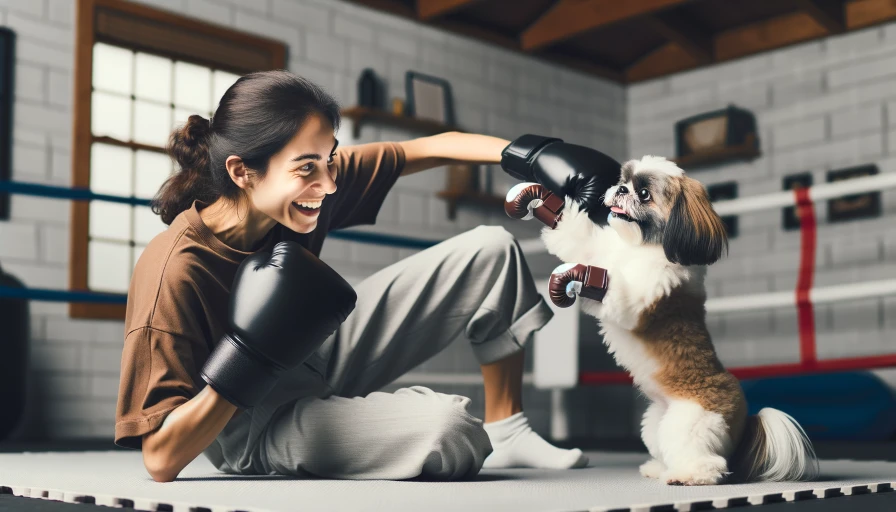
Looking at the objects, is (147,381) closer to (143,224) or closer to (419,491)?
(419,491)

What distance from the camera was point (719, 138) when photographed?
218 inches

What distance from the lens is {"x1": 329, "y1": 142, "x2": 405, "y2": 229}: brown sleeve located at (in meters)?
1.70

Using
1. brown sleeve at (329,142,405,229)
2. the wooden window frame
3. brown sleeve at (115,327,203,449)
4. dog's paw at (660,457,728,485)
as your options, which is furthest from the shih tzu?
the wooden window frame

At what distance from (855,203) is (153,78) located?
11.5 ft

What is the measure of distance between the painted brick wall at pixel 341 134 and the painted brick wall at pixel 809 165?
36.6 inches

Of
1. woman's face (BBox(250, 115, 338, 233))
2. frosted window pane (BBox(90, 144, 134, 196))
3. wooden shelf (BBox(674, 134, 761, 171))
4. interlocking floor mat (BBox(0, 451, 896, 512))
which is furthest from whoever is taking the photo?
wooden shelf (BBox(674, 134, 761, 171))

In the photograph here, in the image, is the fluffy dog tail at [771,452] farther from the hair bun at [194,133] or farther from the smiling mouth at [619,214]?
A: the hair bun at [194,133]

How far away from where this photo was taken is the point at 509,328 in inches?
68.2

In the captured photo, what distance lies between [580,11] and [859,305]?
7.02 ft

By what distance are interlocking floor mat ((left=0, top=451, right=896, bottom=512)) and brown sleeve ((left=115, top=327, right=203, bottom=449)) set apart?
0.31 feet

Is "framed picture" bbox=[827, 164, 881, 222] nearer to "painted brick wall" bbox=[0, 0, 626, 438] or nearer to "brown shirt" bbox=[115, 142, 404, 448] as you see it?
"painted brick wall" bbox=[0, 0, 626, 438]

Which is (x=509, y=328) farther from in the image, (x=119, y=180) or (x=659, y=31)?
(x=659, y=31)

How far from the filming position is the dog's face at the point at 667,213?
1426 mm

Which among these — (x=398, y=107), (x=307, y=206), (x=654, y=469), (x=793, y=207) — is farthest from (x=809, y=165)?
(x=307, y=206)
